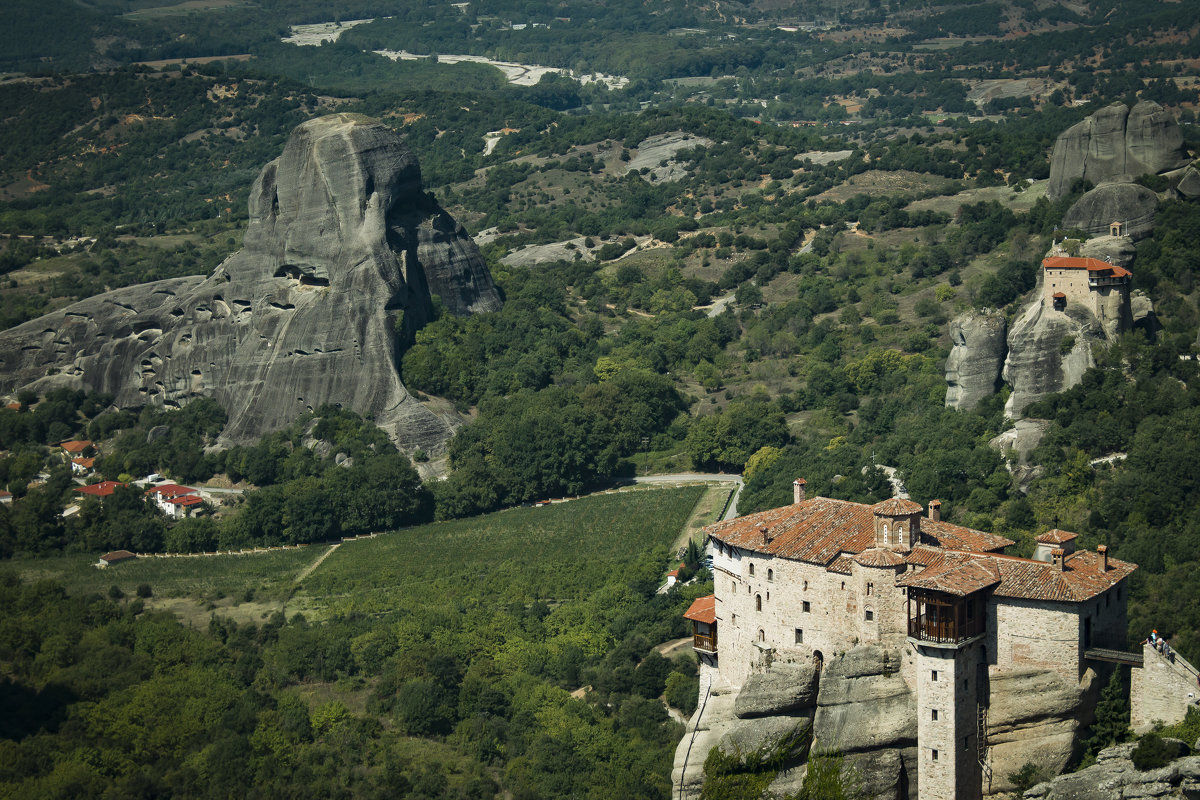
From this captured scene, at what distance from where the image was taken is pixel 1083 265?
83.2 meters

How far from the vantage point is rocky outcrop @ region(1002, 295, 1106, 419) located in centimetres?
8288

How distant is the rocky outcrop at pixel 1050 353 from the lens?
82875mm

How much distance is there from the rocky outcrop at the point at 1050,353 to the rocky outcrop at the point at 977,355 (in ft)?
8.19

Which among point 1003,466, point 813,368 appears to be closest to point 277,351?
point 813,368

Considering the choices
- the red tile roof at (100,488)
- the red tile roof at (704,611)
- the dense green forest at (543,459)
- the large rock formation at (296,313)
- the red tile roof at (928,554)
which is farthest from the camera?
the large rock formation at (296,313)

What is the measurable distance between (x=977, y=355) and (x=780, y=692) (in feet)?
129

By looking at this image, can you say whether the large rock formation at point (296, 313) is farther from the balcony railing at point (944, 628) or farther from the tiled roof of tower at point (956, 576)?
the balcony railing at point (944, 628)

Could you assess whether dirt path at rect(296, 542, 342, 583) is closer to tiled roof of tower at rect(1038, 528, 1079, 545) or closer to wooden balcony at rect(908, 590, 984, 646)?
tiled roof of tower at rect(1038, 528, 1079, 545)

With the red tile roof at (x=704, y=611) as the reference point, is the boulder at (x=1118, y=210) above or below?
above

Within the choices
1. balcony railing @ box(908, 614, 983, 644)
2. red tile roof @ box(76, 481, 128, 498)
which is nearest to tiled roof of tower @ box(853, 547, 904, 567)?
balcony railing @ box(908, 614, 983, 644)

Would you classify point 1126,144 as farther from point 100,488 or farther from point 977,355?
point 100,488

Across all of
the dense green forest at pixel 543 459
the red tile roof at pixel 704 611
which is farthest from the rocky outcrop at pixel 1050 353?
the red tile roof at pixel 704 611

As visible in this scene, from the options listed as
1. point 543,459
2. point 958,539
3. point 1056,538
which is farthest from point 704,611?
point 543,459

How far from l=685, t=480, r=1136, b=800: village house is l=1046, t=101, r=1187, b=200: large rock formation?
51600 millimetres
